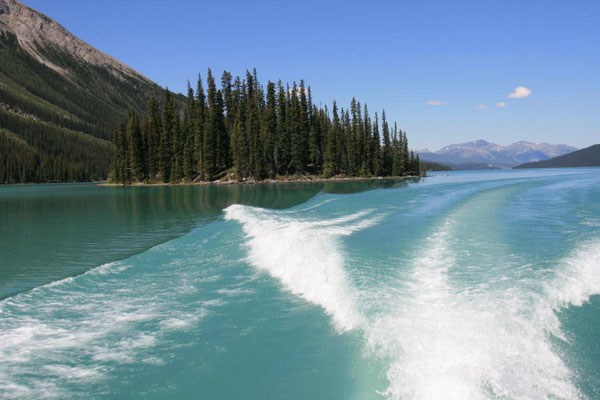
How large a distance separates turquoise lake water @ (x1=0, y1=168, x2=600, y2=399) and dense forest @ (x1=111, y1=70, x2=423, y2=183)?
7686 centimetres

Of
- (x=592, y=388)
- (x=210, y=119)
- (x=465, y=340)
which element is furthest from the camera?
(x=210, y=119)

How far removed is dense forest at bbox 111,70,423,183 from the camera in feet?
304

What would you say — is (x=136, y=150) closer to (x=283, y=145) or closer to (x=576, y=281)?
(x=283, y=145)

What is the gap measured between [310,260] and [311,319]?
13.4 feet

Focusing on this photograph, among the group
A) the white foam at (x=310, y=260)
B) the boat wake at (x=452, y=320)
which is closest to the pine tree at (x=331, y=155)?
the white foam at (x=310, y=260)

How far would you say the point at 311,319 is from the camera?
8.41m

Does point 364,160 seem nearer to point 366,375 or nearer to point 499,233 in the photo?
point 499,233

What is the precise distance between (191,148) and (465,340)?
93.2 metres

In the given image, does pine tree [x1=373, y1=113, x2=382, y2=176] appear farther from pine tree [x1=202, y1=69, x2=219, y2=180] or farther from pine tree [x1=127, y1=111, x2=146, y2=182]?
pine tree [x1=127, y1=111, x2=146, y2=182]

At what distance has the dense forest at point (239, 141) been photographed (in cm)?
9262

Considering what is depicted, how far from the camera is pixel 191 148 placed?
307 feet

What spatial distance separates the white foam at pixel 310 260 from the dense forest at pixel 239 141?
71302 mm

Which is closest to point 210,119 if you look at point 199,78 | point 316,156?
point 199,78

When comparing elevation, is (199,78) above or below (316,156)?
above
